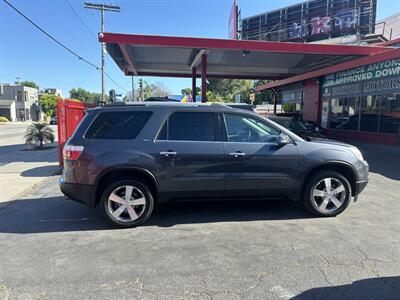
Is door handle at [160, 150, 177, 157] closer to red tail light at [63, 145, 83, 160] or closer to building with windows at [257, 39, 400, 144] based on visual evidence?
red tail light at [63, 145, 83, 160]

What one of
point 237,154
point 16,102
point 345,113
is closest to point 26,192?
point 237,154

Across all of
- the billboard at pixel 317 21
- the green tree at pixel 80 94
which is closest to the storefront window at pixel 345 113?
the billboard at pixel 317 21

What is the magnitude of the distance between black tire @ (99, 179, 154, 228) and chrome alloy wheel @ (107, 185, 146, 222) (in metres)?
0.02

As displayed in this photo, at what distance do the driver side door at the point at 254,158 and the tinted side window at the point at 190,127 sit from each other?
220 mm

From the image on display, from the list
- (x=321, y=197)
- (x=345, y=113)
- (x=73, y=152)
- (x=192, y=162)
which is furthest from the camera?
(x=345, y=113)

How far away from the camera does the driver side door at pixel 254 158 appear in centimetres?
497

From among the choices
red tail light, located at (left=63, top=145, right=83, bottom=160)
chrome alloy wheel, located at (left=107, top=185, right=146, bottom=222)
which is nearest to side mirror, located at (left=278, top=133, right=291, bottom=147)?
chrome alloy wheel, located at (left=107, top=185, right=146, bottom=222)

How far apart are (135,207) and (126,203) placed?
0.16 meters

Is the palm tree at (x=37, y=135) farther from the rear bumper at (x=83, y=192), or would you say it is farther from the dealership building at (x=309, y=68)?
the rear bumper at (x=83, y=192)

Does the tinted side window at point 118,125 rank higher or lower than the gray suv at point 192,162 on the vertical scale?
higher

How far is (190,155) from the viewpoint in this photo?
15.9 feet

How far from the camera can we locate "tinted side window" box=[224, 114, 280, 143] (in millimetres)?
5062

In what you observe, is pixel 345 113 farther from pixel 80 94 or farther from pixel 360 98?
pixel 80 94

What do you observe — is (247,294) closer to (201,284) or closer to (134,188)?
(201,284)
